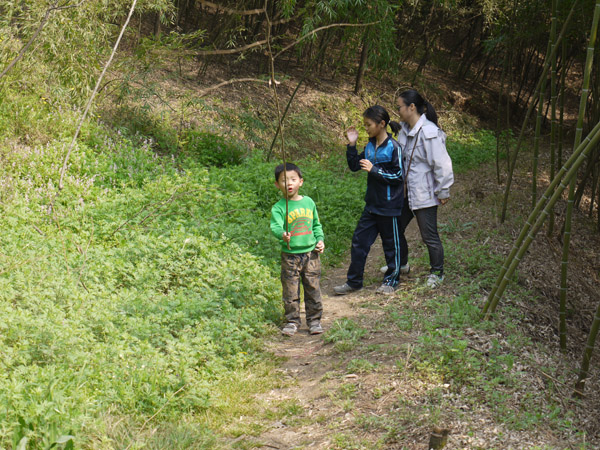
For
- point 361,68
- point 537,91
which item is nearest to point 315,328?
point 537,91

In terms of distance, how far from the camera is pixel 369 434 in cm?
260

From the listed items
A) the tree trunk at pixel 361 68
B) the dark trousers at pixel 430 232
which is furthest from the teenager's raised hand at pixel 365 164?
the tree trunk at pixel 361 68

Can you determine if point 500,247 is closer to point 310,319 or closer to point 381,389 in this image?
point 310,319

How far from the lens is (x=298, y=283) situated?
372 centimetres

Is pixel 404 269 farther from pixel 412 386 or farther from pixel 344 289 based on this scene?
pixel 412 386

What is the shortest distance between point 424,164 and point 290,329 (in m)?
1.53

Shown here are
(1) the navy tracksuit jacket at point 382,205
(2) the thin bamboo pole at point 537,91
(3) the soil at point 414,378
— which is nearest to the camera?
(3) the soil at point 414,378

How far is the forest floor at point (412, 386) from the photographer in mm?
2605

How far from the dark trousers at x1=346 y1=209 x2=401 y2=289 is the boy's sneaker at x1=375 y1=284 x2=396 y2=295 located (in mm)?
33

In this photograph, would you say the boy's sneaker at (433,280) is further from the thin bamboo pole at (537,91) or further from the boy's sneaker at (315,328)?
the thin bamboo pole at (537,91)

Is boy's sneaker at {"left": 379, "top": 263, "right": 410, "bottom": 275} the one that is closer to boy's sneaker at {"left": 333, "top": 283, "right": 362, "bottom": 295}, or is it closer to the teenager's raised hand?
boy's sneaker at {"left": 333, "top": 283, "right": 362, "bottom": 295}

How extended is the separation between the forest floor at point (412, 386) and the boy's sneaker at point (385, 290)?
0.07m

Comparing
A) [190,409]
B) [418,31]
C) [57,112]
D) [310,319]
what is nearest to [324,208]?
[310,319]

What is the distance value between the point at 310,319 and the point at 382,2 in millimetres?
5727
